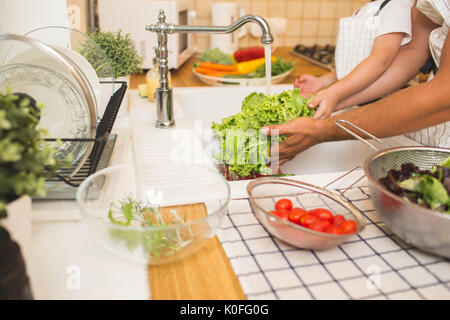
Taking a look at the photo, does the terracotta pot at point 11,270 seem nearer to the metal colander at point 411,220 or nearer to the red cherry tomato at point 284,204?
the red cherry tomato at point 284,204

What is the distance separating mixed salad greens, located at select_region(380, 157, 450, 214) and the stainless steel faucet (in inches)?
22.1

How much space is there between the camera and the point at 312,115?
1.21 meters

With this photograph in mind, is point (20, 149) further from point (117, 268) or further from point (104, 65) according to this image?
point (104, 65)

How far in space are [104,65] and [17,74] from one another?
0.33 m

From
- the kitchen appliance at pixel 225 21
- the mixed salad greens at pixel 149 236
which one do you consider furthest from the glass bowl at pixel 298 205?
the kitchen appliance at pixel 225 21

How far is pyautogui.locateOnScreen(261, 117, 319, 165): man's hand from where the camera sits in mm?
1005

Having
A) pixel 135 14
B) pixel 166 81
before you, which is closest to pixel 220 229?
pixel 166 81

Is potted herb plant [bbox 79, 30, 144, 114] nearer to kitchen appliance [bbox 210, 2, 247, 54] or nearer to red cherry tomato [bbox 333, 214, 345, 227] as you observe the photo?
red cherry tomato [bbox 333, 214, 345, 227]

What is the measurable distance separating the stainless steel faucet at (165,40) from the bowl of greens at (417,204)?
1.72 feet

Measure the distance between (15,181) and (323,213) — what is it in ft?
1.54

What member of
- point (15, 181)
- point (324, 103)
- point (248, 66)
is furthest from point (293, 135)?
point (248, 66)

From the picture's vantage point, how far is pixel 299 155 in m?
1.40

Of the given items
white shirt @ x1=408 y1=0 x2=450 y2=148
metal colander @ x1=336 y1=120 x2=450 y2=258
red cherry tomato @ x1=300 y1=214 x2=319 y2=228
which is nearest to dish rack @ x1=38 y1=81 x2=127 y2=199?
red cherry tomato @ x1=300 y1=214 x2=319 y2=228

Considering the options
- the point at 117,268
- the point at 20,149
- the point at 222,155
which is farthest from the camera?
the point at 222,155
